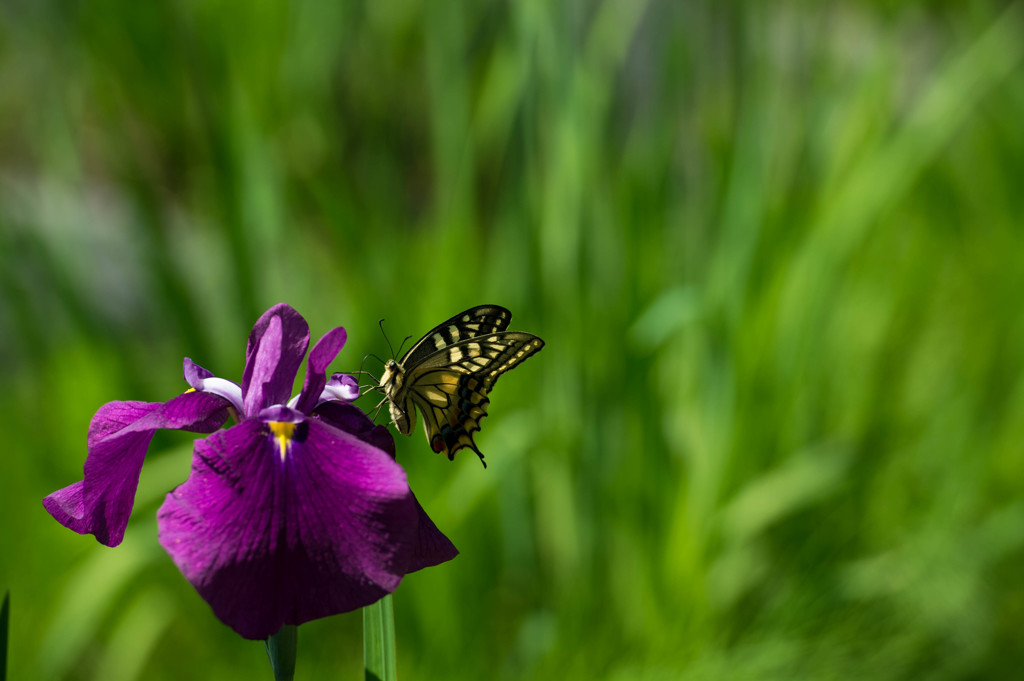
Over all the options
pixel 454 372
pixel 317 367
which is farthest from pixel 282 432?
pixel 454 372

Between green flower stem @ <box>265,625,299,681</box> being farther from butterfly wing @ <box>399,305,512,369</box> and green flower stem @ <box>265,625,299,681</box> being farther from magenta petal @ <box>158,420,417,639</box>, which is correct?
butterfly wing @ <box>399,305,512,369</box>

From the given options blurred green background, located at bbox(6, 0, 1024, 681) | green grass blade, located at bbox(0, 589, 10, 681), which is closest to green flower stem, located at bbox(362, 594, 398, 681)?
green grass blade, located at bbox(0, 589, 10, 681)

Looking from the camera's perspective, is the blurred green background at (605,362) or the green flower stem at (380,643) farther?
the blurred green background at (605,362)

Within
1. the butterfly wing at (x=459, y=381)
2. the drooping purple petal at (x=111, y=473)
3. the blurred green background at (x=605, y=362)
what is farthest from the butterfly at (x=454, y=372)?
the blurred green background at (x=605, y=362)

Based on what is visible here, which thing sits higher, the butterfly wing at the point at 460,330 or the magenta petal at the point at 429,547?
the butterfly wing at the point at 460,330

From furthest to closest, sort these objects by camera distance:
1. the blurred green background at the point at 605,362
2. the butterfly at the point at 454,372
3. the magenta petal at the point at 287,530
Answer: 1. the blurred green background at the point at 605,362
2. the butterfly at the point at 454,372
3. the magenta petal at the point at 287,530

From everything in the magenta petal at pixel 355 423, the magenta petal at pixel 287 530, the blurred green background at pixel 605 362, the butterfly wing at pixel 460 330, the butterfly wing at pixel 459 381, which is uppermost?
the blurred green background at pixel 605 362

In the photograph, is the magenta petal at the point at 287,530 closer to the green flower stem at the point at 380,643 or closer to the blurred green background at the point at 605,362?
the green flower stem at the point at 380,643
